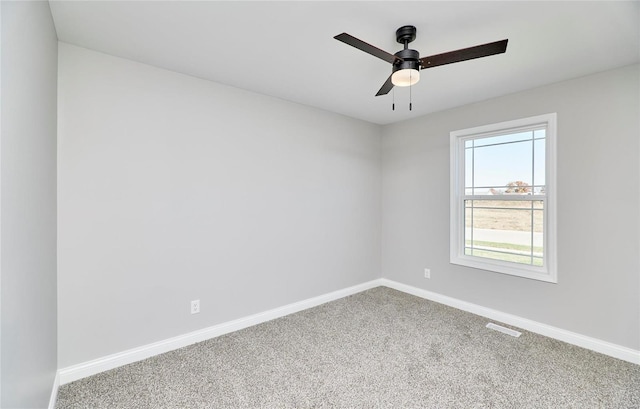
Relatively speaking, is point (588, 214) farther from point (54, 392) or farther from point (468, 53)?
point (54, 392)

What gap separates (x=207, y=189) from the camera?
278 cm

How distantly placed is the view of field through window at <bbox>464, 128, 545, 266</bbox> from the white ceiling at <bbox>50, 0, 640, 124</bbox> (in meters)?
0.67

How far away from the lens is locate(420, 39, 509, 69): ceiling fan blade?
163 cm

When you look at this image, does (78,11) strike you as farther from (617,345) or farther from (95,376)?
(617,345)

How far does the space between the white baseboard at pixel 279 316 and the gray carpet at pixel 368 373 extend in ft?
0.23

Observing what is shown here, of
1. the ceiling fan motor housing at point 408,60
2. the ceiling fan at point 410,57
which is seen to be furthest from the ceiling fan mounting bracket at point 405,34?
the ceiling fan motor housing at point 408,60

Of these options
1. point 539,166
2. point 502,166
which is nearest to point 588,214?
point 539,166

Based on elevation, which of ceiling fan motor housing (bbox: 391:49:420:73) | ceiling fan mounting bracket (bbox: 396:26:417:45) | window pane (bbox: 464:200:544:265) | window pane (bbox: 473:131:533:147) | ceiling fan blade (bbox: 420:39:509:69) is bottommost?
window pane (bbox: 464:200:544:265)

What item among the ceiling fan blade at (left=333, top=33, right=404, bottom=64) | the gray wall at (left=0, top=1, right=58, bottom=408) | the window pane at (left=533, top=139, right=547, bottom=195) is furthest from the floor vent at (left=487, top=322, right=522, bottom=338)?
the gray wall at (left=0, top=1, right=58, bottom=408)

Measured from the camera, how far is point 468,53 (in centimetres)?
174

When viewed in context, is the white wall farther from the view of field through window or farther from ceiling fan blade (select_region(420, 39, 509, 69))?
ceiling fan blade (select_region(420, 39, 509, 69))

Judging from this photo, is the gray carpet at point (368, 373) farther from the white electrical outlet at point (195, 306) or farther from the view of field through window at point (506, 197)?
the view of field through window at point (506, 197)

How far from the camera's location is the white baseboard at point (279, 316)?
86.9 inches

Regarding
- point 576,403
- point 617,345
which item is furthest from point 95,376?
point 617,345
